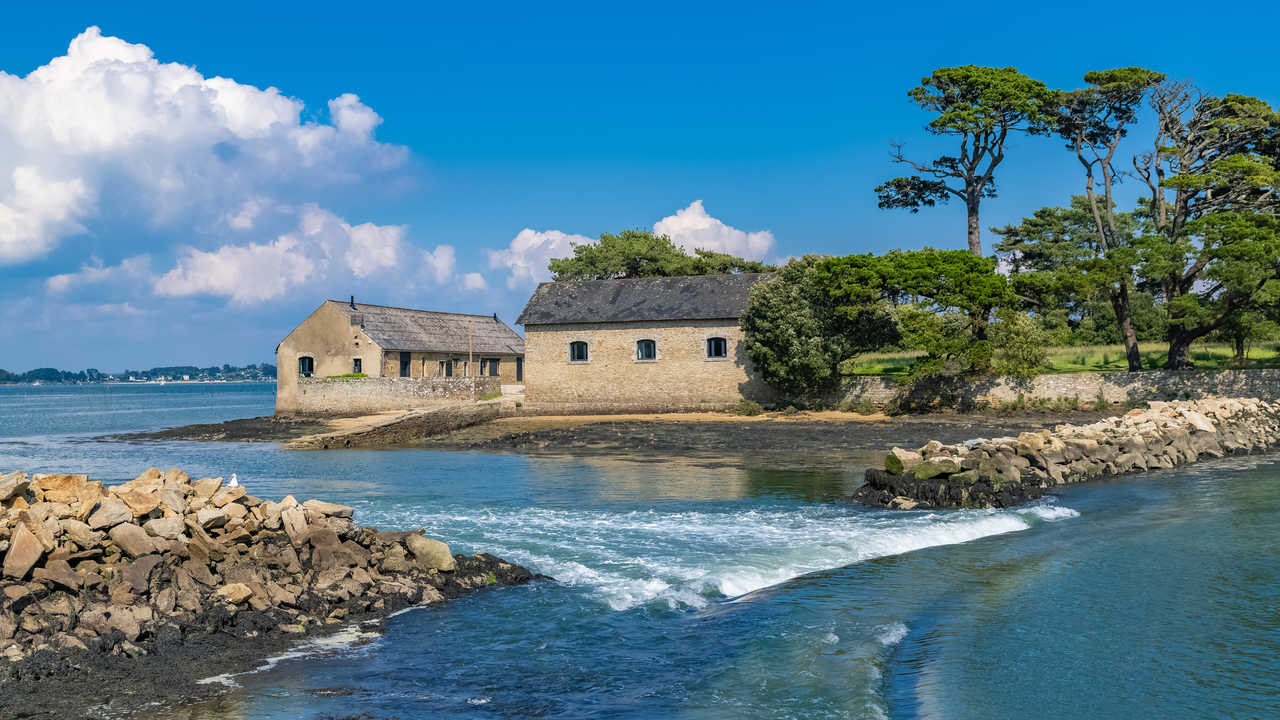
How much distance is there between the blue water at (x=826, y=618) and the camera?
26.4 ft

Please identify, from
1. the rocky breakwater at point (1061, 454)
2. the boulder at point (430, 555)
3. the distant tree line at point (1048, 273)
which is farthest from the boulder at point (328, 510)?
the distant tree line at point (1048, 273)

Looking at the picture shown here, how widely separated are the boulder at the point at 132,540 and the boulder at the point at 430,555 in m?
3.05

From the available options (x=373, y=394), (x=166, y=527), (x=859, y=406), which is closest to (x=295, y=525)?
(x=166, y=527)

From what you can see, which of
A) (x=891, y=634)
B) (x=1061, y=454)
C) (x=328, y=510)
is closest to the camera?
(x=891, y=634)

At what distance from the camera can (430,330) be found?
52.5m

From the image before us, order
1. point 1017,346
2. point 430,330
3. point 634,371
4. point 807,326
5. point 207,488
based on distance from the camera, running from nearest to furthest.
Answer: point 207,488
point 1017,346
point 807,326
point 634,371
point 430,330

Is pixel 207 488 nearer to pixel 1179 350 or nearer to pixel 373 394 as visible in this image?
pixel 373 394

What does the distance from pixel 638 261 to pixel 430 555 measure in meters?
Result: 50.8

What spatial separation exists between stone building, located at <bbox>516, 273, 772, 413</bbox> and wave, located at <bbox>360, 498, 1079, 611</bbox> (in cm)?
2413

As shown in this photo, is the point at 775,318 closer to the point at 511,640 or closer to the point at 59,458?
the point at 59,458

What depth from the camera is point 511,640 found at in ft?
32.4

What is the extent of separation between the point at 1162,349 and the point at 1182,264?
33.2ft

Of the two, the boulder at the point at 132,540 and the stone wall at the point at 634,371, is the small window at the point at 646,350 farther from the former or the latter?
the boulder at the point at 132,540

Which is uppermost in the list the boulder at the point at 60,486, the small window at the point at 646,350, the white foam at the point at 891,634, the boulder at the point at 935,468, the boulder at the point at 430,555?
the small window at the point at 646,350
